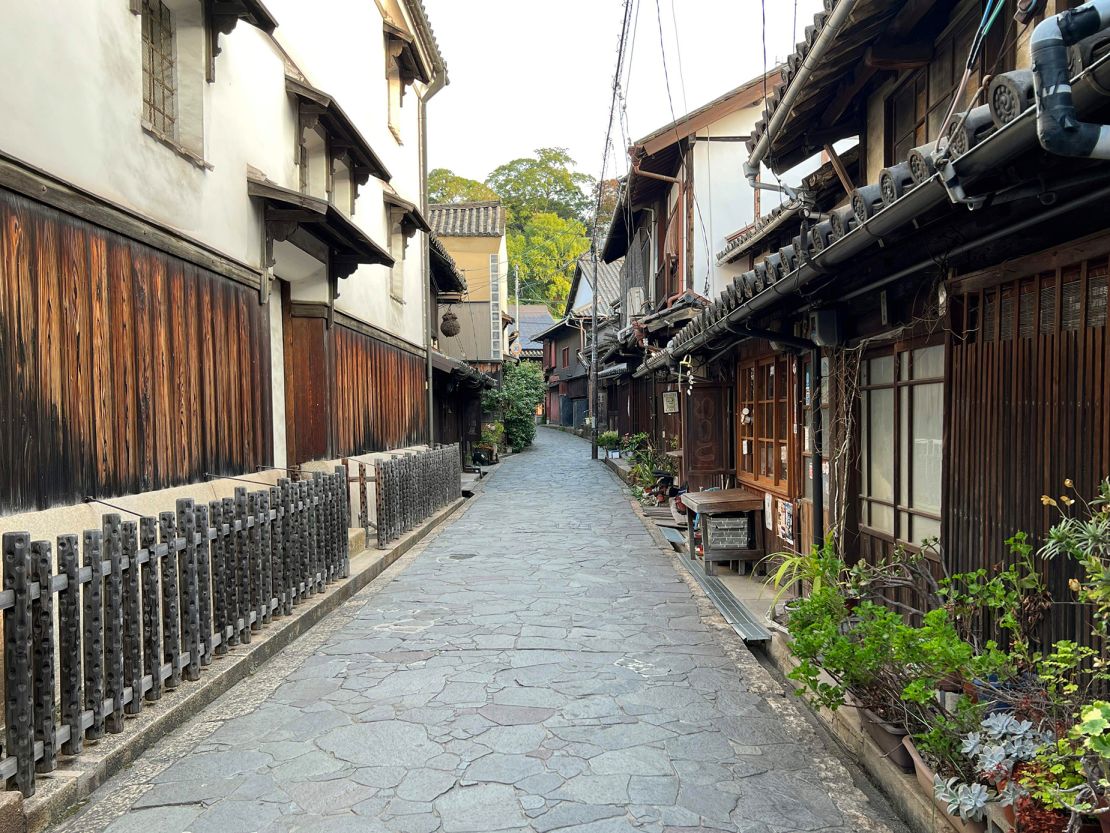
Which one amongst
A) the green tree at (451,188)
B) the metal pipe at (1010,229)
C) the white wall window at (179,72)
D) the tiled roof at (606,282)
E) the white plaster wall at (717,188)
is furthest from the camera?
the green tree at (451,188)

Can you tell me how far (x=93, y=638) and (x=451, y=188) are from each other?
53.1 metres

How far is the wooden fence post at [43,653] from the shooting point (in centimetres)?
406

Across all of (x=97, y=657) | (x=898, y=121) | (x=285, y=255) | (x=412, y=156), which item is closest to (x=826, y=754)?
(x=97, y=657)

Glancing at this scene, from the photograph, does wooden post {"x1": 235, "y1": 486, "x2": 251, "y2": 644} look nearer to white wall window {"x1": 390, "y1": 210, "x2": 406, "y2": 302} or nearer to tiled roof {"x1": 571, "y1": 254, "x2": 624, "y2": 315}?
white wall window {"x1": 390, "y1": 210, "x2": 406, "y2": 302}

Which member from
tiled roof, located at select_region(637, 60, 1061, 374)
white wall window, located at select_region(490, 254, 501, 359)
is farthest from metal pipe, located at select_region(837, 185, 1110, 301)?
white wall window, located at select_region(490, 254, 501, 359)

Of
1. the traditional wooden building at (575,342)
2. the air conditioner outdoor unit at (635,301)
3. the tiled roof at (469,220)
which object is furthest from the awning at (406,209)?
the traditional wooden building at (575,342)

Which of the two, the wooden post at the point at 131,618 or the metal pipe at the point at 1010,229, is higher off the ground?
the metal pipe at the point at 1010,229

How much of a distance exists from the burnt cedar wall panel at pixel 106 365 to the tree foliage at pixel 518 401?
29.7 meters

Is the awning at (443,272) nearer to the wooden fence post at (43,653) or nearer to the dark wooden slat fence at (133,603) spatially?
the dark wooden slat fence at (133,603)

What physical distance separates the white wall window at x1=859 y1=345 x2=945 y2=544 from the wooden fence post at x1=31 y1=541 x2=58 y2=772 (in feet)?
18.9

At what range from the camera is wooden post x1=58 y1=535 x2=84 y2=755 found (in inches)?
169

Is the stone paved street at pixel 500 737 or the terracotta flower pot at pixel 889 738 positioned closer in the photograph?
the stone paved street at pixel 500 737

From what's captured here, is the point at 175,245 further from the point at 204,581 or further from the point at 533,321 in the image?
the point at 533,321

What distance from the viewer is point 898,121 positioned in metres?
7.69
